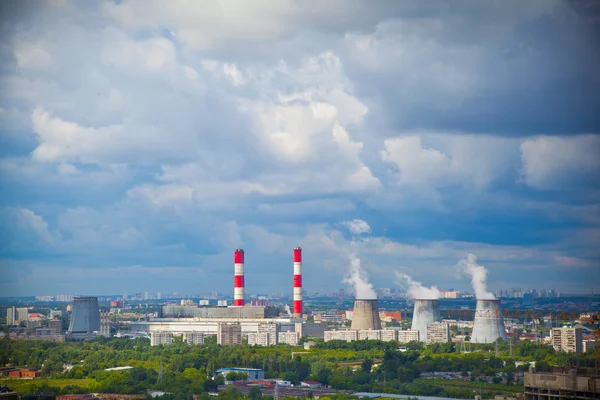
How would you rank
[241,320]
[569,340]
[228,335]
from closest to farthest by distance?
[569,340] → [228,335] → [241,320]

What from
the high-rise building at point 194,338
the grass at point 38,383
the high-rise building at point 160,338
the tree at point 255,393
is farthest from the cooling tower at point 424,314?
the tree at point 255,393

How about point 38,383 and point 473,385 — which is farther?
point 473,385

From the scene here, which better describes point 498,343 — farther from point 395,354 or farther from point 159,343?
point 159,343

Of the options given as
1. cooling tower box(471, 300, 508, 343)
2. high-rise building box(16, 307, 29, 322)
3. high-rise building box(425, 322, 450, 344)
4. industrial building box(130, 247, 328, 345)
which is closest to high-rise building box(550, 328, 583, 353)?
cooling tower box(471, 300, 508, 343)

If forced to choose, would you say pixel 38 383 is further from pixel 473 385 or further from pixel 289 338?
pixel 289 338

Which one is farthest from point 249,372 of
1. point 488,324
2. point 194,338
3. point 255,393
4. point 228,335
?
point 194,338

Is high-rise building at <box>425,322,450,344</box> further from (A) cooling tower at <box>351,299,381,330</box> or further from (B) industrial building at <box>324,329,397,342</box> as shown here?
(A) cooling tower at <box>351,299,381,330</box>
